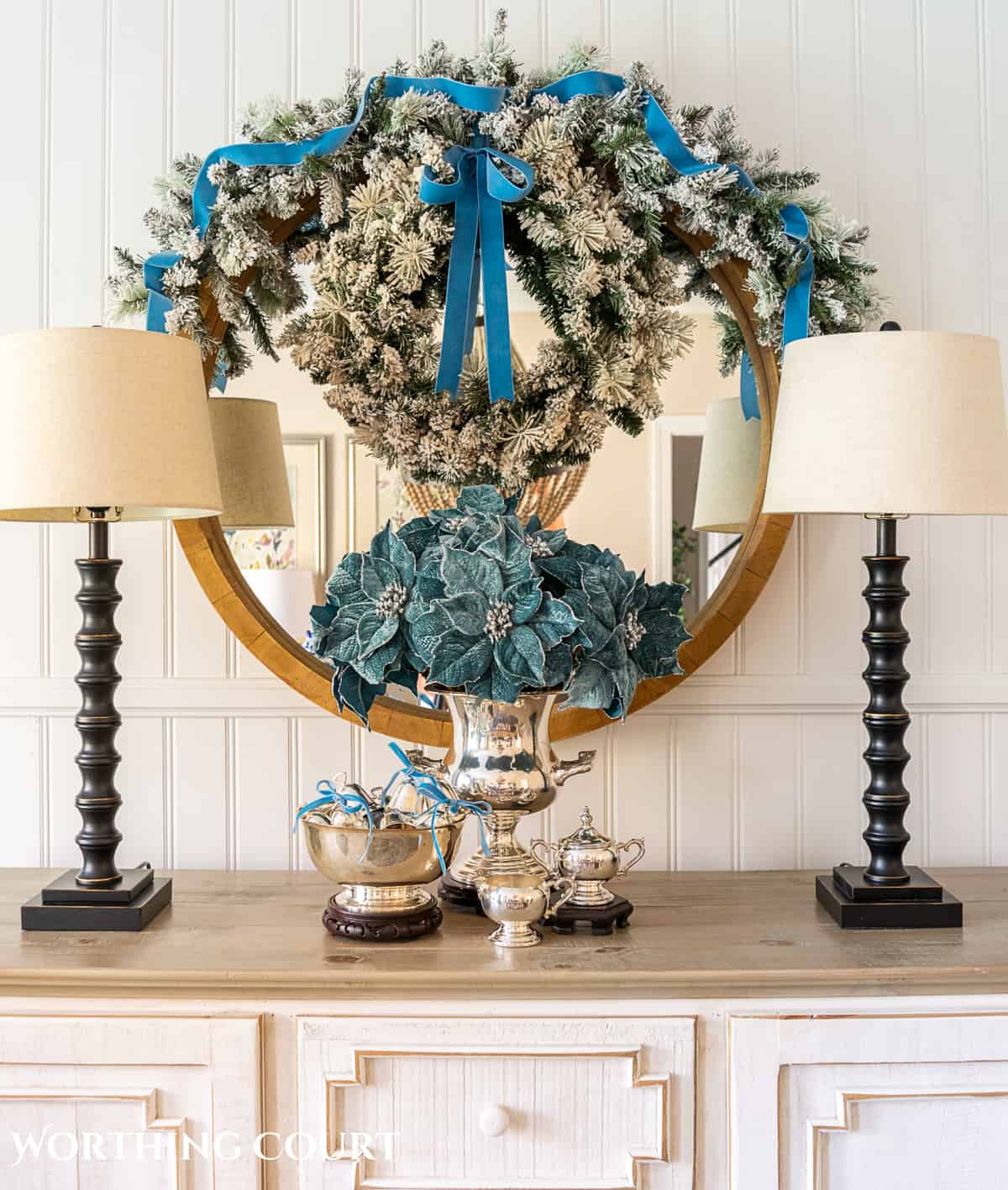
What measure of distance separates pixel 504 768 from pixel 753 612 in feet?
1.87

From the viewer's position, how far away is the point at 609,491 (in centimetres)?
149

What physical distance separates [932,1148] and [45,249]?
171 cm

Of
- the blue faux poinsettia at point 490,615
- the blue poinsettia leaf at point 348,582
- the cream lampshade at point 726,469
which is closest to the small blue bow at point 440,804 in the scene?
the blue faux poinsettia at point 490,615

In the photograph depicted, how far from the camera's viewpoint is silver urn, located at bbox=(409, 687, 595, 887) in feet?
3.87

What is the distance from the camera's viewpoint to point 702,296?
150 cm

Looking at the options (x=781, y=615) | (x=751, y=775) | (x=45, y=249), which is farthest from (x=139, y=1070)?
(x=45, y=249)

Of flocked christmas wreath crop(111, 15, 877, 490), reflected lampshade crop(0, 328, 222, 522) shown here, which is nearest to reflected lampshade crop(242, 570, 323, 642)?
flocked christmas wreath crop(111, 15, 877, 490)

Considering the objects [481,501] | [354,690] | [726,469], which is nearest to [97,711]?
[354,690]

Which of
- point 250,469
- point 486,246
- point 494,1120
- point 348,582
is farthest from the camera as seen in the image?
point 250,469

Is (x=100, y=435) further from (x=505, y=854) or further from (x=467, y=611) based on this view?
(x=505, y=854)

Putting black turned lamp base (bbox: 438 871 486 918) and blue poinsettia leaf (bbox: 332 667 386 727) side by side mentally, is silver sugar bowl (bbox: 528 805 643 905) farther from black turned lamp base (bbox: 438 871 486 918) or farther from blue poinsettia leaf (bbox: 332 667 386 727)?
blue poinsettia leaf (bbox: 332 667 386 727)

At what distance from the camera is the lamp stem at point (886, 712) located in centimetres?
127

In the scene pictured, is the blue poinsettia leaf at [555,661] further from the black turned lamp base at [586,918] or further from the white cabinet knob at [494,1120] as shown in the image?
the white cabinet knob at [494,1120]

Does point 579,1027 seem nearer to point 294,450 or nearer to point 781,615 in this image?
point 781,615
